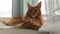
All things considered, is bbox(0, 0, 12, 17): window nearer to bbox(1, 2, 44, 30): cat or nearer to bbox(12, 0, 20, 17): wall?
bbox(12, 0, 20, 17): wall

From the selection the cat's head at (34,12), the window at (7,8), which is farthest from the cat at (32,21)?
the window at (7,8)

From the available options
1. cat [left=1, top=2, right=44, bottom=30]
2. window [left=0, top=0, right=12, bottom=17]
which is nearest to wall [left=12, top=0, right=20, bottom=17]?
window [left=0, top=0, right=12, bottom=17]

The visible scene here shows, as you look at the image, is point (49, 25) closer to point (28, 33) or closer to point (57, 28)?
point (57, 28)

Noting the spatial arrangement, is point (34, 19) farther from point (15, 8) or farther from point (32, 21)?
point (15, 8)

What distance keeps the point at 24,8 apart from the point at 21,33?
36.7 inches

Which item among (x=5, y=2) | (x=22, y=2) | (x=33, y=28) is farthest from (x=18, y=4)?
(x=33, y=28)

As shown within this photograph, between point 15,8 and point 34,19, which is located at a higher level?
point 15,8

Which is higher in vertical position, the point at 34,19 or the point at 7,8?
the point at 7,8

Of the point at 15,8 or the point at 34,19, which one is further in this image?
the point at 15,8

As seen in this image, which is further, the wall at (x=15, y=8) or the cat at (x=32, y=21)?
Answer: the wall at (x=15, y=8)

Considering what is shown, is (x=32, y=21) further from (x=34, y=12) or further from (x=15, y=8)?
(x=15, y=8)

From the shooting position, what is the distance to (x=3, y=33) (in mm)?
820

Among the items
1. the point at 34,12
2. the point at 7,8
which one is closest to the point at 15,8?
the point at 7,8

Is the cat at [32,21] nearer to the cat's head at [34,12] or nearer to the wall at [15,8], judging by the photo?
the cat's head at [34,12]
